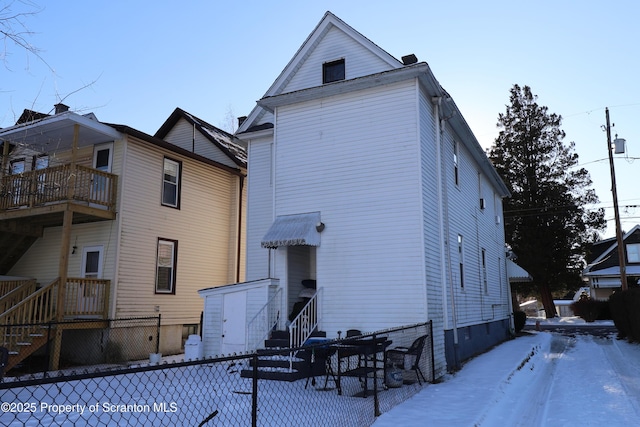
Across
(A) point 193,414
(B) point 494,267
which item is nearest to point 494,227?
(B) point 494,267

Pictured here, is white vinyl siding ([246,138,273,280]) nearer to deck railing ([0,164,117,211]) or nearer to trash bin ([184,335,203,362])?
trash bin ([184,335,203,362])

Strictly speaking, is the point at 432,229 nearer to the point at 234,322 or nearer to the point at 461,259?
the point at 461,259

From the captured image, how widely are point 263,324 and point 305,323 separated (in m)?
1.28

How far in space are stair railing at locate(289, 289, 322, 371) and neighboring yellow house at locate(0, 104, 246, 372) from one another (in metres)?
6.48

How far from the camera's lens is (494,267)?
20.0 m

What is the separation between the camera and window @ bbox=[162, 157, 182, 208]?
671 inches

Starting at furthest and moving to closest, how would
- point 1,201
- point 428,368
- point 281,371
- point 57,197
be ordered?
point 1,201
point 57,197
point 428,368
point 281,371

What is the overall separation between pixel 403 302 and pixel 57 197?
34.3ft

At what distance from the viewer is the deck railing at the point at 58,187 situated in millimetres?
14133

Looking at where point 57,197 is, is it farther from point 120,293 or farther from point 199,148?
point 199,148

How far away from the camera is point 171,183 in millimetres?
17297

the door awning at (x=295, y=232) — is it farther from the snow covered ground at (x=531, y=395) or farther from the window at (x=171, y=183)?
the window at (x=171, y=183)

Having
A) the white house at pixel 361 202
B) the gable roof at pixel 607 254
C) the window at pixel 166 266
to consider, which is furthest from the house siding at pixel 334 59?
the gable roof at pixel 607 254

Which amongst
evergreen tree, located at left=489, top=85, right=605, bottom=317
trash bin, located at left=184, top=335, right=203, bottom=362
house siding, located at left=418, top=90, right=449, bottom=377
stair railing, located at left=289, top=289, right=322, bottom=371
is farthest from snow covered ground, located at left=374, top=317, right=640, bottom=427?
evergreen tree, located at left=489, top=85, right=605, bottom=317
